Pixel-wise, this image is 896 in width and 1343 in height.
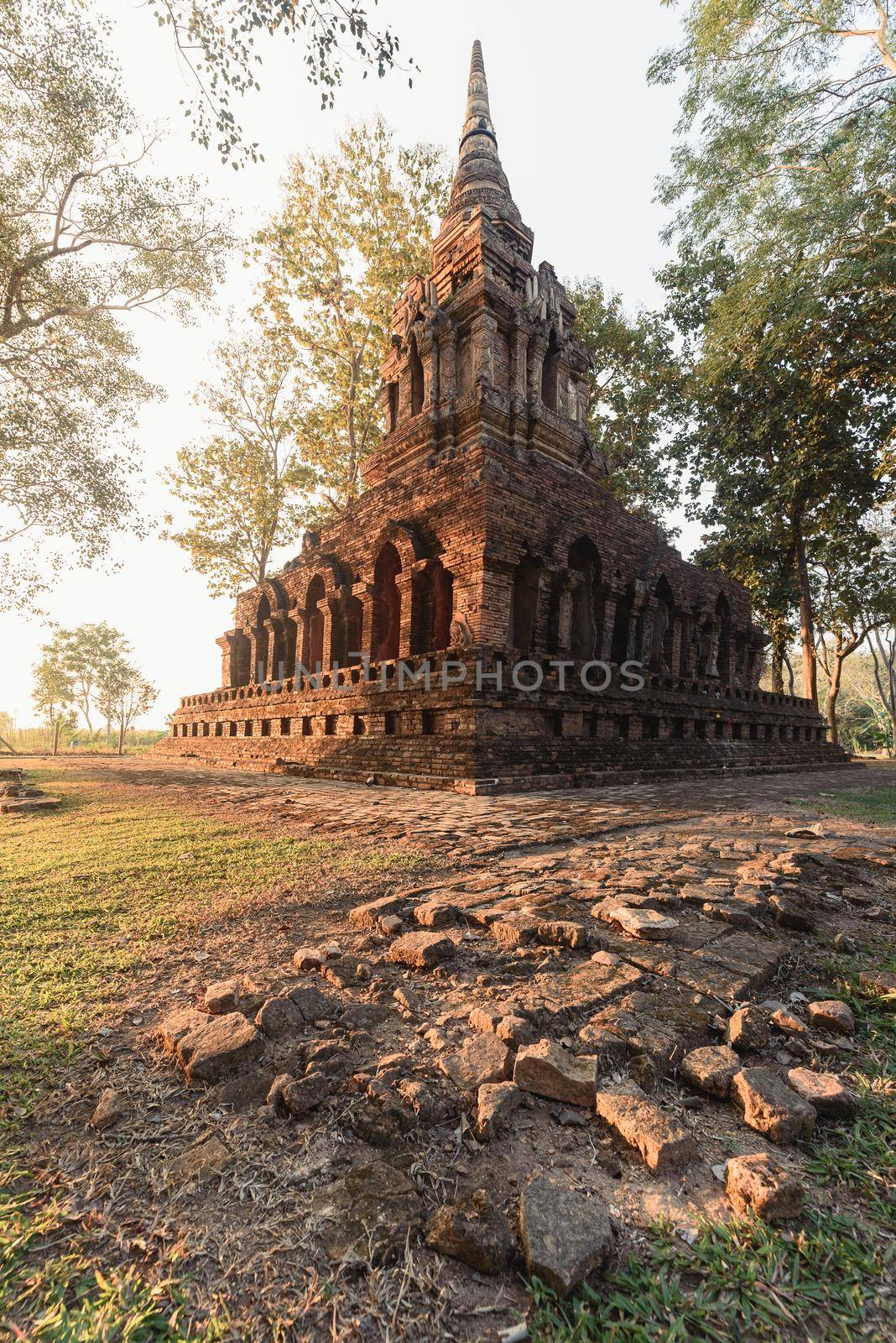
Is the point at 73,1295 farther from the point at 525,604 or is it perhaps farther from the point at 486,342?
the point at 486,342

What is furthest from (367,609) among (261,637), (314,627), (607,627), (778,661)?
(778,661)

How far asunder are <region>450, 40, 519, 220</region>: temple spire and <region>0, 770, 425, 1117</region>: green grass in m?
17.8

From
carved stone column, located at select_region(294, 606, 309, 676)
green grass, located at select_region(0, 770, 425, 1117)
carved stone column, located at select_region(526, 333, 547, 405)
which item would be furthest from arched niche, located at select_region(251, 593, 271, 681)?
green grass, located at select_region(0, 770, 425, 1117)

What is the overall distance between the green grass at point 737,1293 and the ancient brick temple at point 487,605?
607 cm

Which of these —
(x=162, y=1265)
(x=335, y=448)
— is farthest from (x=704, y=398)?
(x=162, y=1265)

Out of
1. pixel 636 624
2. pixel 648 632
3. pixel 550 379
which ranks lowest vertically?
pixel 648 632

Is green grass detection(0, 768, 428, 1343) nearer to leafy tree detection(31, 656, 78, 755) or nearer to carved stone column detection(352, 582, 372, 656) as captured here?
carved stone column detection(352, 582, 372, 656)

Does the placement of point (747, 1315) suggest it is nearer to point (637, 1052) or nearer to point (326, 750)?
point (637, 1052)

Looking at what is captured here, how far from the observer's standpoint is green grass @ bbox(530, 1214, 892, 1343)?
34.6 inches

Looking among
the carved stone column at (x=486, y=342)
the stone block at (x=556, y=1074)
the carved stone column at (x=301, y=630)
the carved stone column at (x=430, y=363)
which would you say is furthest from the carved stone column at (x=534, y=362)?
the stone block at (x=556, y=1074)

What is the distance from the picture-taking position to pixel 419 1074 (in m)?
1.47

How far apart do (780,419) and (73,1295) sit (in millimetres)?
21645

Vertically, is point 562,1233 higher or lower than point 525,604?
lower

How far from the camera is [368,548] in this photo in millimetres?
11234
